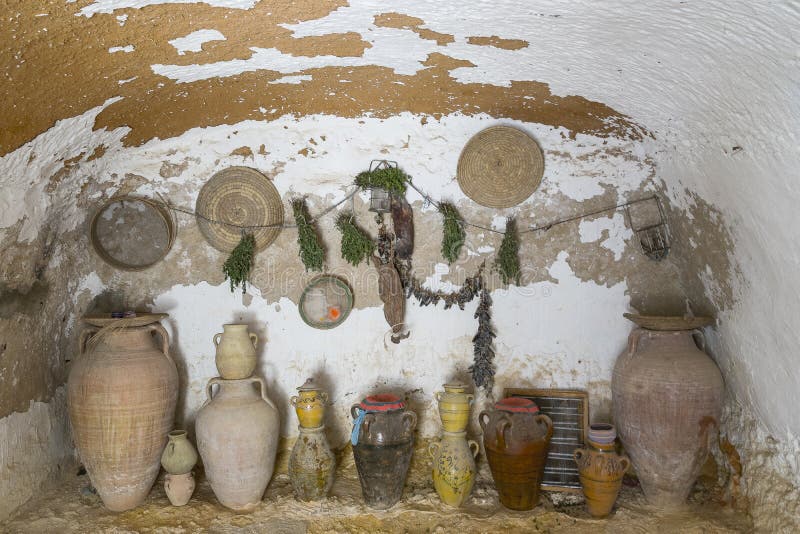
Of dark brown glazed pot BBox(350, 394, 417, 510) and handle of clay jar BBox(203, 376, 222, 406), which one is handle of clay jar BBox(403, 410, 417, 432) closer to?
dark brown glazed pot BBox(350, 394, 417, 510)

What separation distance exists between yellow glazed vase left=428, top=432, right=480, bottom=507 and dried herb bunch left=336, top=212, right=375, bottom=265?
3.69 ft

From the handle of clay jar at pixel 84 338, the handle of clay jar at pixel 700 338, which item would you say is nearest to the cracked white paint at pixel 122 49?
the handle of clay jar at pixel 84 338

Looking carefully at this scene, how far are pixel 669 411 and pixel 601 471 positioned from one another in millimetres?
451

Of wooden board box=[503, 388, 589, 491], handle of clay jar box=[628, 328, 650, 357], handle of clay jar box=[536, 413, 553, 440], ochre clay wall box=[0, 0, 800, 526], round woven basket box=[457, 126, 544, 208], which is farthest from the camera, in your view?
round woven basket box=[457, 126, 544, 208]

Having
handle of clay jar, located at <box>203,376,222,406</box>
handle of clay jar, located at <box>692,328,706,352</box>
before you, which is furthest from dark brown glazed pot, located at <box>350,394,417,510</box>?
handle of clay jar, located at <box>692,328,706,352</box>

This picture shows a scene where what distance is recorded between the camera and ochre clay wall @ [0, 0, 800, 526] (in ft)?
6.76

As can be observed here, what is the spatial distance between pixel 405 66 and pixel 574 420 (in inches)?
86.5

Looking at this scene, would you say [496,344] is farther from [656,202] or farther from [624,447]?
[656,202]

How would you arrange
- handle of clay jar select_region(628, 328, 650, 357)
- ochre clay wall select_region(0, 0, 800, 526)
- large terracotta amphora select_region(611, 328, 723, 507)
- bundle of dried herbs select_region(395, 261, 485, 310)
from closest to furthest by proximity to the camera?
ochre clay wall select_region(0, 0, 800, 526), large terracotta amphora select_region(611, 328, 723, 507), handle of clay jar select_region(628, 328, 650, 357), bundle of dried herbs select_region(395, 261, 485, 310)

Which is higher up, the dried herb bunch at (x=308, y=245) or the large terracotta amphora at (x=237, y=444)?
the dried herb bunch at (x=308, y=245)

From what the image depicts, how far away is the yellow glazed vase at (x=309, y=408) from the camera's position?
327 centimetres

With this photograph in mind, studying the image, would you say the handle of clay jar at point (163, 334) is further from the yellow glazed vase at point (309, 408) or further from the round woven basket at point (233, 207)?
the yellow glazed vase at point (309, 408)

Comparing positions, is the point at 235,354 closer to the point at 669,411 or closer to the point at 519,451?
the point at 519,451

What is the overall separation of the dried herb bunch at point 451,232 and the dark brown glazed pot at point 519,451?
964 mm
